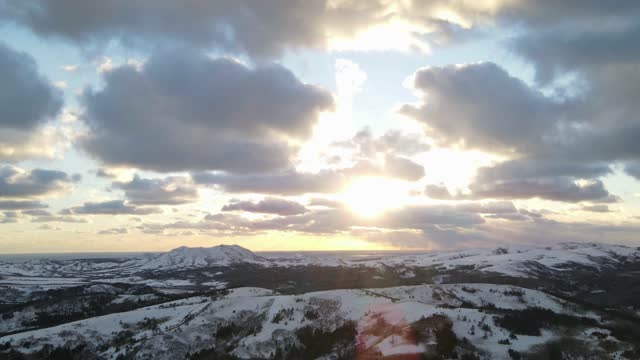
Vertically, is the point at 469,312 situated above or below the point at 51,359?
above

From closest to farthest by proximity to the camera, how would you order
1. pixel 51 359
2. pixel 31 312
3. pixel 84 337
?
pixel 51 359 < pixel 84 337 < pixel 31 312

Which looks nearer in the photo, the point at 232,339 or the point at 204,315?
the point at 232,339

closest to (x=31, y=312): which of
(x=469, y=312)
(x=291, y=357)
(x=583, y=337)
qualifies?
(x=291, y=357)

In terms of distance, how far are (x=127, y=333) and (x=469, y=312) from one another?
48.8m

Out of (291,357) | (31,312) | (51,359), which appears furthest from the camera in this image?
(31,312)

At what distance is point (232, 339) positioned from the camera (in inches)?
3071

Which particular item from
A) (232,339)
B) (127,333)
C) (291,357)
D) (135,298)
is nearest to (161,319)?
(127,333)

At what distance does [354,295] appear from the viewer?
90.6 meters

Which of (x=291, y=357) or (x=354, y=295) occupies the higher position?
(x=354, y=295)

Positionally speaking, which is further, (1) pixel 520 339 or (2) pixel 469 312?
(2) pixel 469 312

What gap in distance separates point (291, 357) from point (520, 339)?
1068 inches

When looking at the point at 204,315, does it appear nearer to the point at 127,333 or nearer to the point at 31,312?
the point at 127,333

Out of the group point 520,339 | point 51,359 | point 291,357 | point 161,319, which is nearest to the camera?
point 520,339

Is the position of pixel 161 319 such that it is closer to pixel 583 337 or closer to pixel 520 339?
pixel 520 339
